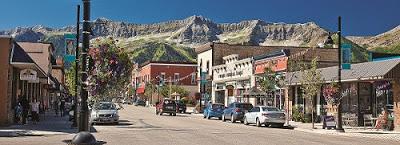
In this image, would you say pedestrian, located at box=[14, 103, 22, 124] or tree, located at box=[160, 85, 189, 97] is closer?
pedestrian, located at box=[14, 103, 22, 124]

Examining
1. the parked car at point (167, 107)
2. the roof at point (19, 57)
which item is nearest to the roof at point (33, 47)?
the parked car at point (167, 107)

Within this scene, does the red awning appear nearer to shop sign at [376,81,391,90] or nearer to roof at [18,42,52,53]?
roof at [18,42,52,53]

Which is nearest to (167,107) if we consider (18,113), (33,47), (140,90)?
(33,47)

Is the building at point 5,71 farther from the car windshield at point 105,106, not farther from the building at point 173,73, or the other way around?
the building at point 173,73

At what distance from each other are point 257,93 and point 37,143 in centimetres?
3404

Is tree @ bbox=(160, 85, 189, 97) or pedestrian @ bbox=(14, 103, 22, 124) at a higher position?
tree @ bbox=(160, 85, 189, 97)

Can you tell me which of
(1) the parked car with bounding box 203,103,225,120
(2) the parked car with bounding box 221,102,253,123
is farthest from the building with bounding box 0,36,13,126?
(1) the parked car with bounding box 203,103,225,120

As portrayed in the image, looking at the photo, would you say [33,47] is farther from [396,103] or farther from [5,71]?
[396,103]

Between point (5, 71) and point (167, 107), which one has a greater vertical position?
point (5, 71)

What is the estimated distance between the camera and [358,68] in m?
35.9

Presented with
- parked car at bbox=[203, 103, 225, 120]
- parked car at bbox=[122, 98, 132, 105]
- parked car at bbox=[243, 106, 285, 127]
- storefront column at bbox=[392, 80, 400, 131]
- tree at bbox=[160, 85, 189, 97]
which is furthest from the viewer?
parked car at bbox=[122, 98, 132, 105]

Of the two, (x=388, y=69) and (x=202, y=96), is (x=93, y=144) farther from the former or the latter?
(x=202, y=96)

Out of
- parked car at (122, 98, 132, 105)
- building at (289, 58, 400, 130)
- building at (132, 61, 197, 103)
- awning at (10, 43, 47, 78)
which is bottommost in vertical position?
parked car at (122, 98, 132, 105)

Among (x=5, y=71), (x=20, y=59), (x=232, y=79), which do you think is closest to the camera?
(x=5, y=71)
